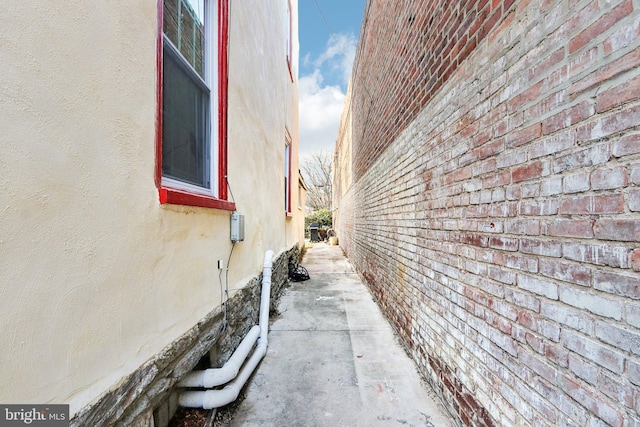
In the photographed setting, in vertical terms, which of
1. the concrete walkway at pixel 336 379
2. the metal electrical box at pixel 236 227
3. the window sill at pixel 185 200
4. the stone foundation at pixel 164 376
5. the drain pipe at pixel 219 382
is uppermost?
the window sill at pixel 185 200

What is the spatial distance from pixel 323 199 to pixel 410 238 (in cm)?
2646

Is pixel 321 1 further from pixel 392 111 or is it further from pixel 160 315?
pixel 160 315

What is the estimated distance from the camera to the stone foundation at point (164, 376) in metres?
1.13

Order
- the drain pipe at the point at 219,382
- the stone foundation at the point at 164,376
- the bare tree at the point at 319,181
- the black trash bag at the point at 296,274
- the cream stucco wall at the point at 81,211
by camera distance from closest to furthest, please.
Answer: the cream stucco wall at the point at 81,211, the stone foundation at the point at 164,376, the drain pipe at the point at 219,382, the black trash bag at the point at 296,274, the bare tree at the point at 319,181

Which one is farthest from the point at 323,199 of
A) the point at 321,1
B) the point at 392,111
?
the point at 392,111

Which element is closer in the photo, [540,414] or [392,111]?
[540,414]

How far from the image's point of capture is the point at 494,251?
160 centimetres

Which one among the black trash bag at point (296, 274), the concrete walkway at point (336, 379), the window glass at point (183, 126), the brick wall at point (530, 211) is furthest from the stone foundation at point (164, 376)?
the black trash bag at point (296, 274)

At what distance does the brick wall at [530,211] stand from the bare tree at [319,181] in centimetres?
2646

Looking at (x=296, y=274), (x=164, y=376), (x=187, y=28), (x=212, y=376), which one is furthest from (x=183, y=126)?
(x=296, y=274)

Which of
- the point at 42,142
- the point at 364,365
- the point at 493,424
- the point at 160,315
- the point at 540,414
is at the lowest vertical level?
the point at 364,365

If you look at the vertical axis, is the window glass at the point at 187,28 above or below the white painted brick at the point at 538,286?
above

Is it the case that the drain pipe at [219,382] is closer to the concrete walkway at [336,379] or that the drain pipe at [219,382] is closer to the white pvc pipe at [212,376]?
the white pvc pipe at [212,376]

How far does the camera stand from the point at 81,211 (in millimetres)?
1020
